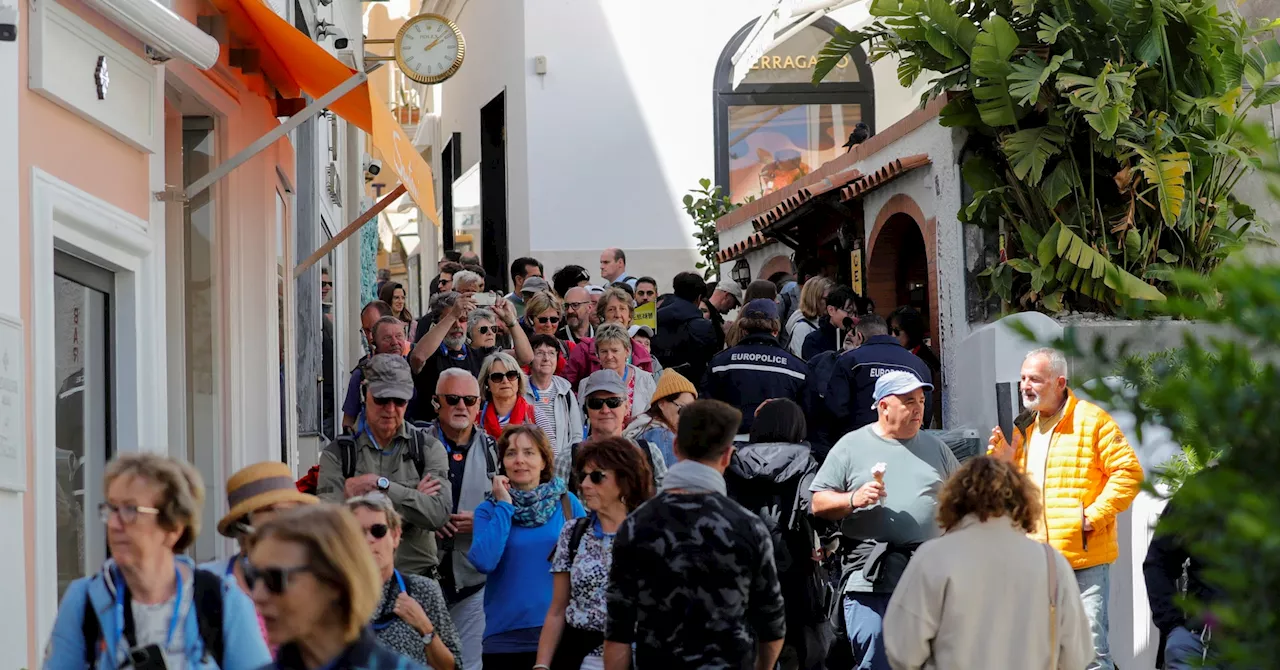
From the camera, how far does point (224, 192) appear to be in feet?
34.4

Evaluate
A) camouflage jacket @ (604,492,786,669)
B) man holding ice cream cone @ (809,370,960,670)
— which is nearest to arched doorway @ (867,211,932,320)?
man holding ice cream cone @ (809,370,960,670)

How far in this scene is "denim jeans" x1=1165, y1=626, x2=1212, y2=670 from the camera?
6836 mm

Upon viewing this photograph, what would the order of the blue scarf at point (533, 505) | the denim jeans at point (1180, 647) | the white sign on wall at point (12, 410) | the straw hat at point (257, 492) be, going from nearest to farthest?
the straw hat at point (257, 492) → the white sign on wall at point (12, 410) → the denim jeans at point (1180, 647) → the blue scarf at point (533, 505)

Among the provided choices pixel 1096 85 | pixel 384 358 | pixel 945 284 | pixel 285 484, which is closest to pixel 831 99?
pixel 945 284

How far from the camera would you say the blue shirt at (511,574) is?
7070mm

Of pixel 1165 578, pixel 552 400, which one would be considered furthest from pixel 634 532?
pixel 552 400

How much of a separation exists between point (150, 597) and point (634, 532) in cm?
185

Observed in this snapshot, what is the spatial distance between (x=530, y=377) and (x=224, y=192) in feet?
7.31

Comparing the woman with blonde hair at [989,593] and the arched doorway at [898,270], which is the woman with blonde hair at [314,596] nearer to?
the woman with blonde hair at [989,593]

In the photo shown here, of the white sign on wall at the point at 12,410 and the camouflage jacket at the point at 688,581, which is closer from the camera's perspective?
the camouflage jacket at the point at 688,581

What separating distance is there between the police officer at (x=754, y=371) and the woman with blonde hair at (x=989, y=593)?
14.0ft

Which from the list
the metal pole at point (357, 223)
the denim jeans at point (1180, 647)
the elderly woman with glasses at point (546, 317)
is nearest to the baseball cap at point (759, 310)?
the elderly woman with glasses at point (546, 317)

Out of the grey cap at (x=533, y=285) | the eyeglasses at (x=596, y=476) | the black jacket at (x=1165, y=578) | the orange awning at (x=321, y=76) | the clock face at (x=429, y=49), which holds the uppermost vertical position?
the clock face at (x=429, y=49)

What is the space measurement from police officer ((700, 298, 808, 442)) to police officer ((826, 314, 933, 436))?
27 centimetres
